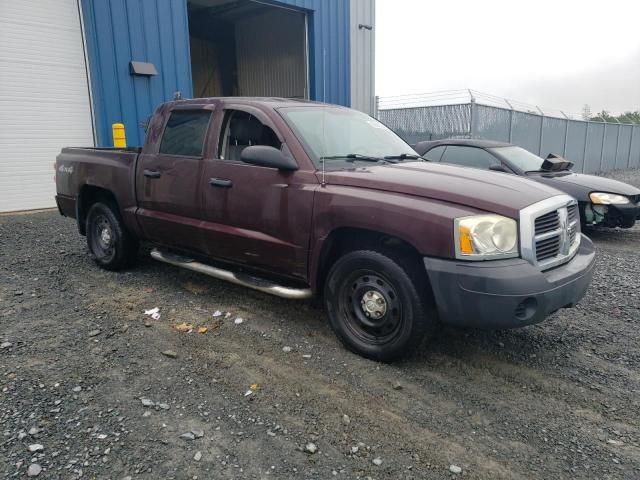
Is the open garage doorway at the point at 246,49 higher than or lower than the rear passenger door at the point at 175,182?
higher

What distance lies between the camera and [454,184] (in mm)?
3473

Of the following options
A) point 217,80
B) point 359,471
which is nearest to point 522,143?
point 217,80

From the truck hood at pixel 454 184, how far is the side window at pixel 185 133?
158cm

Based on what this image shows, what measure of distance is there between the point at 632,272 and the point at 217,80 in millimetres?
18194

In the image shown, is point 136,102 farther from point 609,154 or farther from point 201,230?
point 609,154

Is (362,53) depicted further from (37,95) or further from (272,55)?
(37,95)

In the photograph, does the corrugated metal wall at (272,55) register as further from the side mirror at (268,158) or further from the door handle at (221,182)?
the side mirror at (268,158)

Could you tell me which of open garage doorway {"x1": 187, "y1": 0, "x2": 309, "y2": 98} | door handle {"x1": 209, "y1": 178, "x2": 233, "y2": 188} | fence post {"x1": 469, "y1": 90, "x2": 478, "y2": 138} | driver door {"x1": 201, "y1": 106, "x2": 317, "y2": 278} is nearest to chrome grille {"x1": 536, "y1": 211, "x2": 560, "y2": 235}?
driver door {"x1": 201, "y1": 106, "x2": 317, "y2": 278}

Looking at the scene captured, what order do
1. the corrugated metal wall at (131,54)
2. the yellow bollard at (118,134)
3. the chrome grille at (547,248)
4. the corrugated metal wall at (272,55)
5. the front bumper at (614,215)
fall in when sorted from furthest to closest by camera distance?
the corrugated metal wall at (272,55) → the yellow bollard at (118,134) → the corrugated metal wall at (131,54) → the front bumper at (614,215) → the chrome grille at (547,248)

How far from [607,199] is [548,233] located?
4.80 meters

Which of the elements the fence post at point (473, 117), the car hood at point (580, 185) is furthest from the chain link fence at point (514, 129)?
the car hood at point (580, 185)

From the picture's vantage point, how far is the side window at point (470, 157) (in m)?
7.99

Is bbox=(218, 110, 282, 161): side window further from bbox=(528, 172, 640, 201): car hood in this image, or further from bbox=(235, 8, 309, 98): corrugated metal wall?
bbox=(235, 8, 309, 98): corrugated metal wall

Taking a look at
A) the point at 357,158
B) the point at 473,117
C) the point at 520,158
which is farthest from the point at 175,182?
the point at 473,117
